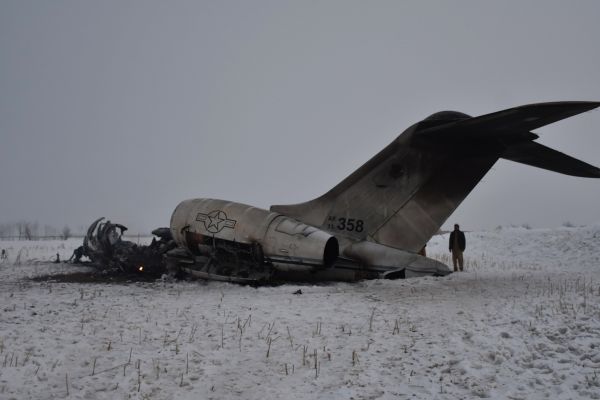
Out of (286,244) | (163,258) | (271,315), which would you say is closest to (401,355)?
(271,315)

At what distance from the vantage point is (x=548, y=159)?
9719 mm

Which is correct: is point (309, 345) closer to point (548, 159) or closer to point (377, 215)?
point (377, 215)

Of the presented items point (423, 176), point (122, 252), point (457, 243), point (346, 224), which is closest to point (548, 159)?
point (423, 176)

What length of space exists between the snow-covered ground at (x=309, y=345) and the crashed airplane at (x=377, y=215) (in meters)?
1.68

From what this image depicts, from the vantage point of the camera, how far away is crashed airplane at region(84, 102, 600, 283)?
9.81 metres

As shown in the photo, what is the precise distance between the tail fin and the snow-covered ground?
6.76ft

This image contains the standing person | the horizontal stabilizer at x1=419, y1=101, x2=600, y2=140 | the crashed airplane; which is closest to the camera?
the horizontal stabilizer at x1=419, y1=101, x2=600, y2=140

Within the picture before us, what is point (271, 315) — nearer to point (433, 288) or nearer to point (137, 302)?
point (137, 302)

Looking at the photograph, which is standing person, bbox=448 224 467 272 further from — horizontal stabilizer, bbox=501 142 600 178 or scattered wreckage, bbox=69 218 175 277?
scattered wreckage, bbox=69 218 175 277

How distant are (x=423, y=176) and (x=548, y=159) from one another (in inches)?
108

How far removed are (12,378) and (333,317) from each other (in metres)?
4.35

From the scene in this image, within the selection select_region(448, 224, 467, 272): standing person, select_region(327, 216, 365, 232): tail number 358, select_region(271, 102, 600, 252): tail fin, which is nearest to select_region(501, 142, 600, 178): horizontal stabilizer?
select_region(271, 102, 600, 252): tail fin

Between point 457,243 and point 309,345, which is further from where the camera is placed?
point 457,243

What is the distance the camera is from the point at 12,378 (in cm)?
483
